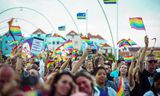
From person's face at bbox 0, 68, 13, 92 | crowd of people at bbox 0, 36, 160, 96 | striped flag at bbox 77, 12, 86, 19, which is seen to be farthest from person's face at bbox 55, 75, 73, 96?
striped flag at bbox 77, 12, 86, 19

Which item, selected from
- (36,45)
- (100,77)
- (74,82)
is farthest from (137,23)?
(74,82)

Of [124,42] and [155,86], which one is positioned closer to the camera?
[155,86]

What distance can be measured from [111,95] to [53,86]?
2.55 m

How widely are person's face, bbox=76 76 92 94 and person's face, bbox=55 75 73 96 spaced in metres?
0.49

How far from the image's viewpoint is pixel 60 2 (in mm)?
32906

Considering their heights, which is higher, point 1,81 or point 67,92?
point 1,81

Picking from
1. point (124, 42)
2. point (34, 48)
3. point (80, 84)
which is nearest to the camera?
point (80, 84)

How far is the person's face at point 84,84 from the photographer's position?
3879 mm

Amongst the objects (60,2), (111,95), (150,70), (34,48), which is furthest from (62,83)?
(60,2)

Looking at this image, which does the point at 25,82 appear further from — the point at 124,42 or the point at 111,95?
the point at 124,42

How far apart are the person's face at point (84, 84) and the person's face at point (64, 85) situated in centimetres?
49

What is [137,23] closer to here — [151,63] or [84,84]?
[151,63]

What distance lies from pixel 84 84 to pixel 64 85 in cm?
70

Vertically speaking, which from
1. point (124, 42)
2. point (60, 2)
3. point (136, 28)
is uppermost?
point (60, 2)
